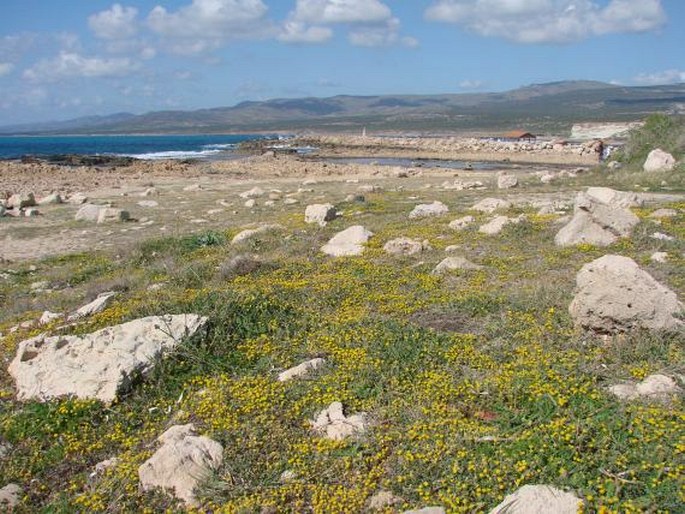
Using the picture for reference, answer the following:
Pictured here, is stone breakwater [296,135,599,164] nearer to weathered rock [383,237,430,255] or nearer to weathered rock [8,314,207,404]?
weathered rock [383,237,430,255]

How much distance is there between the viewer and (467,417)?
19.6ft

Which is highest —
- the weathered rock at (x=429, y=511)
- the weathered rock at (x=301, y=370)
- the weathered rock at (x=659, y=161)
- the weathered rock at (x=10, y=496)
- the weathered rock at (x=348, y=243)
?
the weathered rock at (x=659, y=161)

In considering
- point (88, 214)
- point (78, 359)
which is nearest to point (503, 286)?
point (78, 359)

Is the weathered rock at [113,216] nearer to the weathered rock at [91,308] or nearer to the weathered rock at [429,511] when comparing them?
the weathered rock at [91,308]

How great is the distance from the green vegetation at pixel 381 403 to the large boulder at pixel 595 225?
49.2 inches

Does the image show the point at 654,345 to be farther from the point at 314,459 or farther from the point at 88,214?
the point at 88,214

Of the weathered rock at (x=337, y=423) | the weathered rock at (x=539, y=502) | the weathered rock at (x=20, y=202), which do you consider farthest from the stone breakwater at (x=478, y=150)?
the weathered rock at (x=539, y=502)

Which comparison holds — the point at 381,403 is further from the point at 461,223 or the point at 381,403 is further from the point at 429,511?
the point at 461,223

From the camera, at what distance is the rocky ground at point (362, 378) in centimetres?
506

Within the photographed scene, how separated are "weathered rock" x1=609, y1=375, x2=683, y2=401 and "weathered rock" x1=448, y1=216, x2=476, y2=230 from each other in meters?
8.87

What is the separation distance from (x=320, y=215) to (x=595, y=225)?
7900mm

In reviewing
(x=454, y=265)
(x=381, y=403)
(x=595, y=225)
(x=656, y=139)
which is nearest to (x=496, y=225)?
(x=595, y=225)

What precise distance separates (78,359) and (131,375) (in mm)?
846

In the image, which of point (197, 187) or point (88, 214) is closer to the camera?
point (88, 214)
